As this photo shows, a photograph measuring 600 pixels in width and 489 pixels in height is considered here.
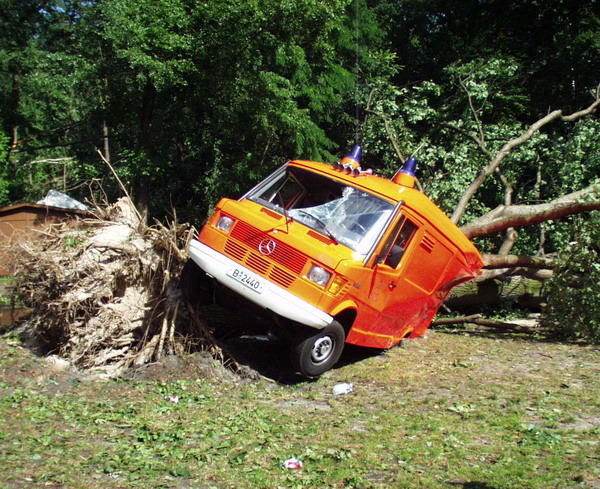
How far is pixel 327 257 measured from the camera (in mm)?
6492

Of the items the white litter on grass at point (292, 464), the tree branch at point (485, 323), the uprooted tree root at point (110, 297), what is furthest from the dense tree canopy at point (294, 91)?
the white litter on grass at point (292, 464)

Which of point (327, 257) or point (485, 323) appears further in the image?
point (485, 323)

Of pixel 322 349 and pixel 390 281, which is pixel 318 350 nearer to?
pixel 322 349

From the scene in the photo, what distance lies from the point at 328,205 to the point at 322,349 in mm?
1658

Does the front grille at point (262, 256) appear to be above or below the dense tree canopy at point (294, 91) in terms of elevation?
below

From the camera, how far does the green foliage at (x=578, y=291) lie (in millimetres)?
9508

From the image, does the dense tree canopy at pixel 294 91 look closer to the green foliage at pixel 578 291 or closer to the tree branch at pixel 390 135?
the tree branch at pixel 390 135

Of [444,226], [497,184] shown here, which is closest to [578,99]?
[497,184]

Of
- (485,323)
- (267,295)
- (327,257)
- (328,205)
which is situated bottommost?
(267,295)

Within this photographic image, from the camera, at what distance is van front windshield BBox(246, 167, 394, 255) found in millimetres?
6934

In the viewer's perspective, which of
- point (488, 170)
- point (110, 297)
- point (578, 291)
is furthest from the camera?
point (488, 170)

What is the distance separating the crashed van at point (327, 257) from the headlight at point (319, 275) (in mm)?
10

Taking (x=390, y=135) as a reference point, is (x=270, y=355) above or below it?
below

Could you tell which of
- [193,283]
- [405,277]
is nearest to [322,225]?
[405,277]
